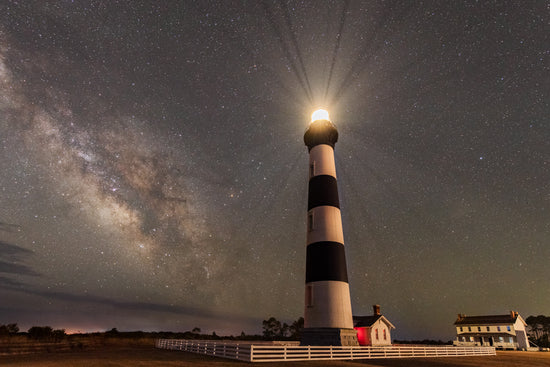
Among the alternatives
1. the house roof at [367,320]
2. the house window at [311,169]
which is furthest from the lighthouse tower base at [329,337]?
the house roof at [367,320]

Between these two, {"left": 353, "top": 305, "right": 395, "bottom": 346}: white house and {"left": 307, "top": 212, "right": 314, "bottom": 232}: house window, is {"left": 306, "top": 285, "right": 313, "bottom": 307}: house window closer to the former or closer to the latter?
{"left": 307, "top": 212, "right": 314, "bottom": 232}: house window

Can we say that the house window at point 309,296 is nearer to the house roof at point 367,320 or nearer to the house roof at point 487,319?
the house roof at point 367,320

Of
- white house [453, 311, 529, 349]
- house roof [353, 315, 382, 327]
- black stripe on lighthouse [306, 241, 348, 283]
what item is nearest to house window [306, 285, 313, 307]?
black stripe on lighthouse [306, 241, 348, 283]

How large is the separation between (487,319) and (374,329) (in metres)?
26.3

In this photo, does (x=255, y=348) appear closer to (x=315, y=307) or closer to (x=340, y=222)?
(x=315, y=307)

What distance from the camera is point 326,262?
74.7 feet

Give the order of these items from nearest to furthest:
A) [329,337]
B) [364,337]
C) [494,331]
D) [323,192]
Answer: [329,337] < [323,192] < [364,337] < [494,331]

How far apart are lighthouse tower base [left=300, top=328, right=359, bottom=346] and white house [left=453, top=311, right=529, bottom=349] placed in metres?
32.2

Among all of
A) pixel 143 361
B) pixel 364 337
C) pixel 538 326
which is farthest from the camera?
pixel 538 326

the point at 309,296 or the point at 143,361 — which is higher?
the point at 309,296

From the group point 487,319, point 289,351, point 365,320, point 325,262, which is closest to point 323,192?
point 325,262

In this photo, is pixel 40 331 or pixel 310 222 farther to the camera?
pixel 40 331

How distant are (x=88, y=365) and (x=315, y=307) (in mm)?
13954

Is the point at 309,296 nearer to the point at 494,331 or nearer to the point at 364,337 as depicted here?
the point at 364,337
